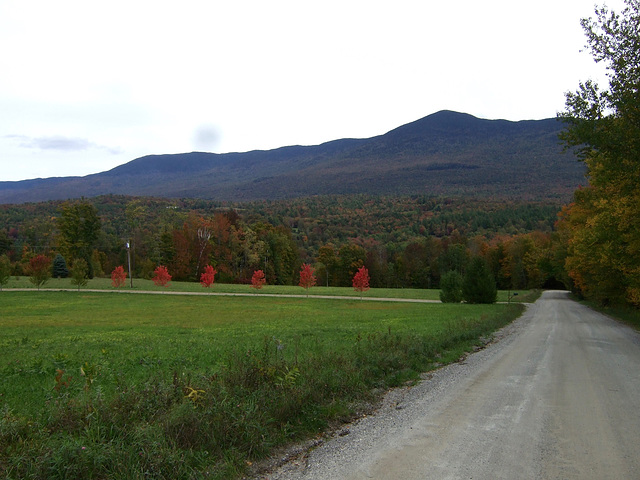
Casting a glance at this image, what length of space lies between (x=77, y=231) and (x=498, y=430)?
3660 inches

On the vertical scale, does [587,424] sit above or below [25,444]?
below

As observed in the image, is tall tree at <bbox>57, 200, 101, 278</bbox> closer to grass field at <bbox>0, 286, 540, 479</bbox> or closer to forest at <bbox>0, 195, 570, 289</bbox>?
forest at <bbox>0, 195, 570, 289</bbox>

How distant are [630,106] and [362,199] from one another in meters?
185

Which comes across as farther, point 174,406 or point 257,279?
point 257,279

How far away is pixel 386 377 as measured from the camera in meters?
9.90

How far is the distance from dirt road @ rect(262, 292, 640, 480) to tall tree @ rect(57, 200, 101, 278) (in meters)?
87.1

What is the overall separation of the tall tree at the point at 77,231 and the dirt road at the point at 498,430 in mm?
87116

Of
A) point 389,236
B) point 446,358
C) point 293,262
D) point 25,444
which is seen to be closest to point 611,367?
point 446,358

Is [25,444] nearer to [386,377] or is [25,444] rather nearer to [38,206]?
[386,377]

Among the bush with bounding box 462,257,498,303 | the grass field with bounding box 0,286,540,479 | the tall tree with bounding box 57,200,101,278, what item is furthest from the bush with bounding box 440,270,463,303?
the tall tree with bounding box 57,200,101,278

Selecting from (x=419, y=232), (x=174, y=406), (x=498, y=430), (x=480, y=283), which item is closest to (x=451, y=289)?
(x=480, y=283)

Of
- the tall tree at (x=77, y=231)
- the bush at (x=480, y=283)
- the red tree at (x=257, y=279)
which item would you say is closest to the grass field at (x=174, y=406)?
the bush at (x=480, y=283)

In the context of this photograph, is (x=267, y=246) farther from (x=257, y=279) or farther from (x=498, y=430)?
(x=498, y=430)

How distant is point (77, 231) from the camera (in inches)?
3334
